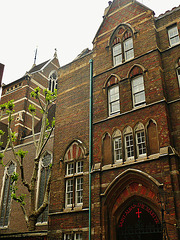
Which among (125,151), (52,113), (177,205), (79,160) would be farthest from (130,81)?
(52,113)

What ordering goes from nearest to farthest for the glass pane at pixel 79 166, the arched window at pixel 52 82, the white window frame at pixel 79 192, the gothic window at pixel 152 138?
1. the gothic window at pixel 152 138
2. the white window frame at pixel 79 192
3. the glass pane at pixel 79 166
4. the arched window at pixel 52 82

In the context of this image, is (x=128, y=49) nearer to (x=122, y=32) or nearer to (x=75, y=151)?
(x=122, y=32)

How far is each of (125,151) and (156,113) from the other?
2.54 m

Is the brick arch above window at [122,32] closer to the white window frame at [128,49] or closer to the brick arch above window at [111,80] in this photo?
the white window frame at [128,49]

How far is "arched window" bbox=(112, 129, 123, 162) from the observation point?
15.1 m

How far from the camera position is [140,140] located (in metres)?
14.5

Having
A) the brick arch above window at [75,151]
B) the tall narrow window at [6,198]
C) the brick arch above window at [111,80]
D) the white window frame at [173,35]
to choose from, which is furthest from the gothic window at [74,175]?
the tall narrow window at [6,198]

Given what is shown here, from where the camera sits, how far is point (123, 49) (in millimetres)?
17656

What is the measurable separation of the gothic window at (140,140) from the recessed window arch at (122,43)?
15.7 ft

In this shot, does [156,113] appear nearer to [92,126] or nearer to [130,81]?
[130,81]

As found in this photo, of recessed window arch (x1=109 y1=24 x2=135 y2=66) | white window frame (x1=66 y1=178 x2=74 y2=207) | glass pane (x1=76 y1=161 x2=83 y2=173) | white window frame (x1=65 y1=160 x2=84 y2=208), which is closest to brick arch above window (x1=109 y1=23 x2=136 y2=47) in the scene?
recessed window arch (x1=109 y1=24 x2=135 y2=66)

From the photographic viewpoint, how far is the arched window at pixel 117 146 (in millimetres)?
15133

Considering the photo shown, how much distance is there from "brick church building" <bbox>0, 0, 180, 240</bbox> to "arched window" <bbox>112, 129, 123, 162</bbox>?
0.18 ft

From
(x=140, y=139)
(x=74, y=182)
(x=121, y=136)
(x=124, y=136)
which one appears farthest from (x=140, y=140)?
(x=74, y=182)
